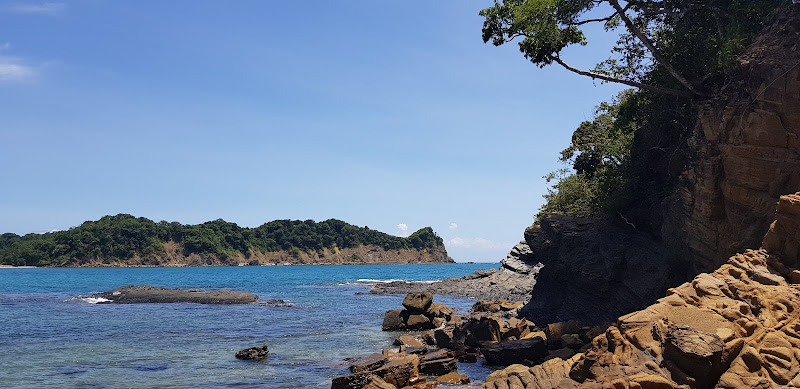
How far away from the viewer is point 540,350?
20.7m

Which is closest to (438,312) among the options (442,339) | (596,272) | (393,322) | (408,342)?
(393,322)

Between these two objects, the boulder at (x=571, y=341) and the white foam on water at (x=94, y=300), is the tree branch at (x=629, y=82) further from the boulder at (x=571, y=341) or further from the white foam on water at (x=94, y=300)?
the white foam on water at (x=94, y=300)

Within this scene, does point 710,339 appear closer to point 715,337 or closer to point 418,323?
point 715,337

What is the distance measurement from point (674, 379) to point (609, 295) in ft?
59.7

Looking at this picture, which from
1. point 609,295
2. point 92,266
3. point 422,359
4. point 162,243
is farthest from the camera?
point 162,243

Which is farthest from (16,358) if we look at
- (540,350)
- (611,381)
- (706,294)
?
(706,294)

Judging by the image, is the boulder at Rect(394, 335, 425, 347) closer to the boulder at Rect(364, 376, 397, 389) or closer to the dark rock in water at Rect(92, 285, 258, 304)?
the boulder at Rect(364, 376, 397, 389)

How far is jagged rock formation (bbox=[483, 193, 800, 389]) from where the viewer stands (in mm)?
10359

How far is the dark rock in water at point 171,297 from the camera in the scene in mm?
50119

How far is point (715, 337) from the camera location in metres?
10.6

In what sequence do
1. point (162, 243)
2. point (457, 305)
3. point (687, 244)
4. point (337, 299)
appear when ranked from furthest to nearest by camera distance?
point (162, 243), point (337, 299), point (457, 305), point (687, 244)

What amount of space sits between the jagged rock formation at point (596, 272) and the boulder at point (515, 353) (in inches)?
281

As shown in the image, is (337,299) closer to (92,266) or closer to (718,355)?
(718,355)

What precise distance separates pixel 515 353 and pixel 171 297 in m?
39.5
